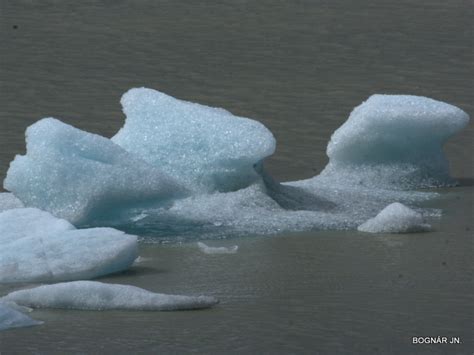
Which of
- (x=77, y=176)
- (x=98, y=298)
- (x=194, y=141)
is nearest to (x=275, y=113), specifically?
(x=194, y=141)

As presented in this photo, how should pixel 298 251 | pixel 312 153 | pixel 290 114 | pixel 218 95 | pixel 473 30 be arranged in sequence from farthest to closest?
pixel 473 30
pixel 218 95
pixel 290 114
pixel 312 153
pixel 298 251

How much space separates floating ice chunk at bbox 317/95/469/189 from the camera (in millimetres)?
8312

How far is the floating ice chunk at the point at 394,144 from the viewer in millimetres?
8312

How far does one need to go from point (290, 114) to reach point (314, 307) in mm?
4954

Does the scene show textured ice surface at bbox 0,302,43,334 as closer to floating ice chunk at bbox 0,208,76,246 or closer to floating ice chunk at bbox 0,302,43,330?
floating ice chunk at bbox 0,302,43,330

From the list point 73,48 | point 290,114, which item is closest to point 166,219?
point 290,114

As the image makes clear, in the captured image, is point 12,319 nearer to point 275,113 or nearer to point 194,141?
point 194,141

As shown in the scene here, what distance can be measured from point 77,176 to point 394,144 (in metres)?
2.33

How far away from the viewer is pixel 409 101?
27.6 ft

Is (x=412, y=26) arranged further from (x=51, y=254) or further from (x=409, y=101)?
(x=51, y=254)

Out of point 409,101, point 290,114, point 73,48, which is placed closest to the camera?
point 409,101

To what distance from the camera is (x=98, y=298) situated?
5539 millimetres

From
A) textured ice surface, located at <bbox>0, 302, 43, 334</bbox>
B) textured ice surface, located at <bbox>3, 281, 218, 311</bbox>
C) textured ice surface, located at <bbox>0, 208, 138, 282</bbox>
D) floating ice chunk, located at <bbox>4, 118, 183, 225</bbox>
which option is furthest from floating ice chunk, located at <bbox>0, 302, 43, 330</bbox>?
floating ice chunk, located at <bbox>4, 118, 183, 225</bbox>

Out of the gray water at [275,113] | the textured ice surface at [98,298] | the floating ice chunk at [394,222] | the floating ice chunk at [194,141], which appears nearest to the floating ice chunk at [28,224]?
the gray water at [275,113]
